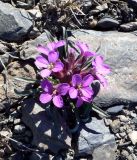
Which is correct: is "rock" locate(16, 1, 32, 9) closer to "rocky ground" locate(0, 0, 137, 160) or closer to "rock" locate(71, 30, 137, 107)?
"rocky ground" locate(0, 0, 137, 160)

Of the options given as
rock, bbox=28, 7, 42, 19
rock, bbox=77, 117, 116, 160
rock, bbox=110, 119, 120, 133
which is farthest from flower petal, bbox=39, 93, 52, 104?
rock, bbox=28, 7, 42, 19

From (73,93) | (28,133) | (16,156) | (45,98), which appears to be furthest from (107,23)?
(16,156)

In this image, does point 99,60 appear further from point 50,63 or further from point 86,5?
point 86,5

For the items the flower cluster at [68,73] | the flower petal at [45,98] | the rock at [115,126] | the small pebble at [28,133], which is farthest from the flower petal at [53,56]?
the rock at [115,126]

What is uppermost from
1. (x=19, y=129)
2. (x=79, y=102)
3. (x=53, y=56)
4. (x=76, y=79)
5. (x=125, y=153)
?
(x=53, y=56)

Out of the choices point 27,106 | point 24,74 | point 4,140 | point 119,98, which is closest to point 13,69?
point 24,74

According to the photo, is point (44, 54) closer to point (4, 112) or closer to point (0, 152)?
point (4, 112)
